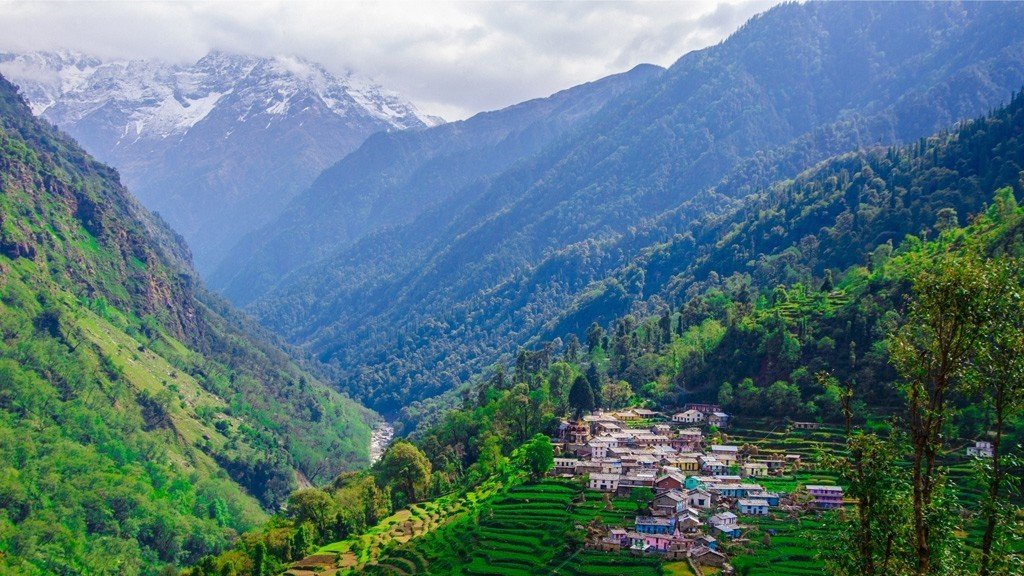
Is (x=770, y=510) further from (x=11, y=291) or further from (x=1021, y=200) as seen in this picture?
(x=11, y=291)

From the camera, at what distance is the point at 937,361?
20953mm

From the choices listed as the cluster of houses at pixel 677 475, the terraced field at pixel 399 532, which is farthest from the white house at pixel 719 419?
the terraced field at pixel 399 532

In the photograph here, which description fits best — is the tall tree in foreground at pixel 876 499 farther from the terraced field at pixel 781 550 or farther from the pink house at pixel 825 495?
the pink house at pixel 825 495

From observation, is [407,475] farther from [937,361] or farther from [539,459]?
[937,361]

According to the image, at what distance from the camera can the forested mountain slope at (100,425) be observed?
110188 mm

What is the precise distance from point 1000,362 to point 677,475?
5931 centimetres

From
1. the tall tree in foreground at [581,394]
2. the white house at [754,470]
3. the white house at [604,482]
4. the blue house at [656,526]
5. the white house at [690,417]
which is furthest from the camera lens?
the tall tree in foreground at [581,394]

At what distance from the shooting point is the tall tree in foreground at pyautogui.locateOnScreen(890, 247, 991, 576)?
20109mm

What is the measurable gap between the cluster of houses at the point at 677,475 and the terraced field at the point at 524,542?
88.8 inches

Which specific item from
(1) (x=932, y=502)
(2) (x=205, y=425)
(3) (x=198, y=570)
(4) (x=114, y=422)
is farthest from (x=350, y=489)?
(1) (x=932, y=502)

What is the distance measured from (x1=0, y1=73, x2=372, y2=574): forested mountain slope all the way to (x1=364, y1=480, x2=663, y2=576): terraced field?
54632 mm


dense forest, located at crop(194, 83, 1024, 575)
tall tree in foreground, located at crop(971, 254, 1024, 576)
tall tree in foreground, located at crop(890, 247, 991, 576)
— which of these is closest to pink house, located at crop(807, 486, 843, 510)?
dense forest, located at crop(194, 83, 1024, 575)

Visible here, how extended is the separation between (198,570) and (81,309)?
103 meters

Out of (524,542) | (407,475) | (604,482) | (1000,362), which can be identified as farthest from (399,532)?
(1000,362)
